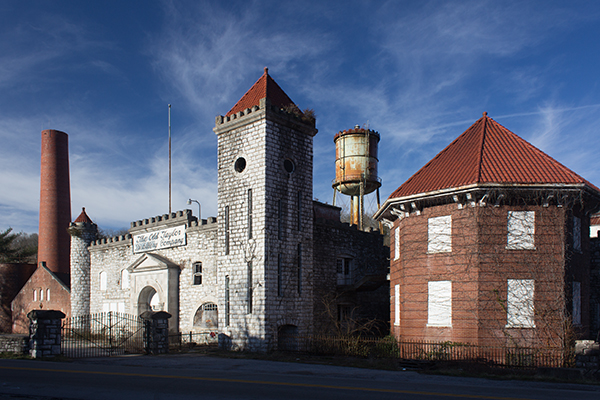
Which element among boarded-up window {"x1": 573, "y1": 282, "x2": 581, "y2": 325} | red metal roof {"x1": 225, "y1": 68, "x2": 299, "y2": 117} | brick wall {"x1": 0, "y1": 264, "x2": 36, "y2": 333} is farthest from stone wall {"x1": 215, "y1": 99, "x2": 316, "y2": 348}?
brick wall {"x1": 0, "y1": 264, "x2": 36, "y2": 333}

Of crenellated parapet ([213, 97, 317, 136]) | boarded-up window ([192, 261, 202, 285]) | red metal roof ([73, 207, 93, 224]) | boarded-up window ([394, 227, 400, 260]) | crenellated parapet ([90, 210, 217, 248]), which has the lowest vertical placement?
boarded-up window ([192, 261, 202, 285])

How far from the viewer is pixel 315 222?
2492cm

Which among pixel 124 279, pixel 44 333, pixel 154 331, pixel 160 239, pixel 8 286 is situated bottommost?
pixel 8 286

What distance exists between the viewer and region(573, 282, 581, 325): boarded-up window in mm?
17750

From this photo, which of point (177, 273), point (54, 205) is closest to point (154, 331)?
point (177, 273)

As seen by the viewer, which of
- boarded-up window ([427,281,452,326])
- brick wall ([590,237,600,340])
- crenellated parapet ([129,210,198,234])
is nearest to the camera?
boarded-up window ([427,281,452,326])

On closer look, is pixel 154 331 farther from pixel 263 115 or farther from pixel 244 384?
pixel 263 115

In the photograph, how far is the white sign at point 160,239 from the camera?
26938 millimetres

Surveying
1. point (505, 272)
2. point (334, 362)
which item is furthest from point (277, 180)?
point (505, 272)

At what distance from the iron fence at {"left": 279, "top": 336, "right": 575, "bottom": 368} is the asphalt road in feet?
10.2

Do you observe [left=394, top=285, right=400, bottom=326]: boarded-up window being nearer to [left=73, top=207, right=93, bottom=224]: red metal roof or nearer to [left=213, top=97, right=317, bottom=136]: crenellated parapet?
[left=213, top=97, right=317, bottom=136]: crenellated parapet

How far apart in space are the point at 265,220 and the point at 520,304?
10.5 meters

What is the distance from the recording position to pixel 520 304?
56.1 feet

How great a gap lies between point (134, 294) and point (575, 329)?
902 inches
